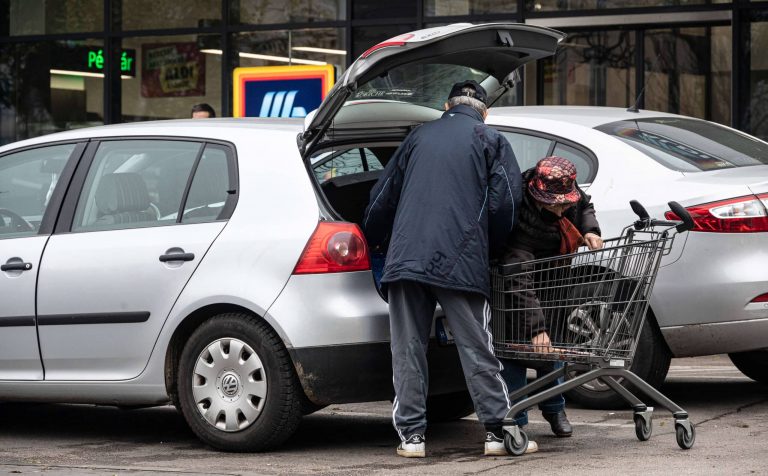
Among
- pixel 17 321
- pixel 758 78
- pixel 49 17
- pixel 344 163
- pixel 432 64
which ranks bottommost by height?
pixel 17 321

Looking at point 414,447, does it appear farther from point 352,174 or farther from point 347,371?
point 352,174

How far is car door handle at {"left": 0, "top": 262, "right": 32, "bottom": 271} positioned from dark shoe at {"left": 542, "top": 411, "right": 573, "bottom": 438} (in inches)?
99.5

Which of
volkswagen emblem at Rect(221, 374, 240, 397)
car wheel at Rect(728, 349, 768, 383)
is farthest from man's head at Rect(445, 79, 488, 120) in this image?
car wheel at Rect(728, 349, 768, 383)

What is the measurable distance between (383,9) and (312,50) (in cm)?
94

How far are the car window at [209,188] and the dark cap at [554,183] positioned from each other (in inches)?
54.7

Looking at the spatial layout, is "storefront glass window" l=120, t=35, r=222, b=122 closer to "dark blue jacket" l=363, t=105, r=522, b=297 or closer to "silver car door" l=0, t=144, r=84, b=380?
"silver car door" l=0, t=144, r=84, b=380

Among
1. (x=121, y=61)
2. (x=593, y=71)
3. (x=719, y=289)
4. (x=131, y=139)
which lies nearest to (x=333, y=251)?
(x=131, y=139)

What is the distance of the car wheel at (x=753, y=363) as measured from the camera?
8492mm

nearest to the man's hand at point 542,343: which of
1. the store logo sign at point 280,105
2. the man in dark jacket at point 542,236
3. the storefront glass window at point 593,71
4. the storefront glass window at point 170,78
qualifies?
the man in dark jacket at point 542,236

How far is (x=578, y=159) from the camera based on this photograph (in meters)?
7.64

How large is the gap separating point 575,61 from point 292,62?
304 centimetres

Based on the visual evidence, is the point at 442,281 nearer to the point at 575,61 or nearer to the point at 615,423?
the point at 615,423

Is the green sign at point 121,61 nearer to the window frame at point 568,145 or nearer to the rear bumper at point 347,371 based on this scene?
the window frame at point 568,145

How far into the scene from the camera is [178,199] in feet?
21.4
